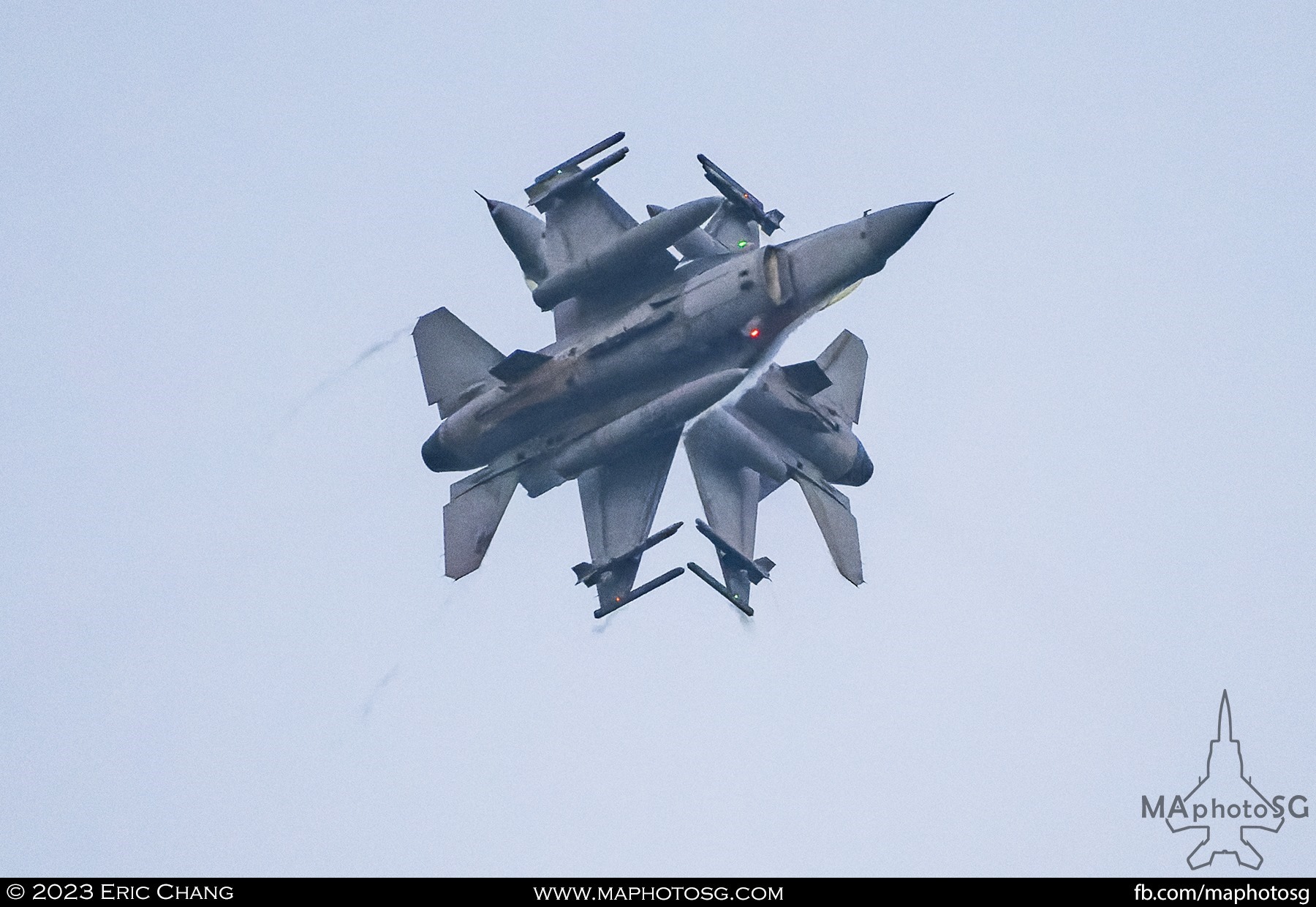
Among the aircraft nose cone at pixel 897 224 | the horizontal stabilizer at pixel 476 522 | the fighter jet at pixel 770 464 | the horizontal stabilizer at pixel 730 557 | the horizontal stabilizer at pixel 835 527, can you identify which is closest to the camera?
the aircraft nose cone at pixel 897 224

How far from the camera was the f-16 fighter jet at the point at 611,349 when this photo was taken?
42594 millimetres

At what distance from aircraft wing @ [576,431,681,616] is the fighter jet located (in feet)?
2.89

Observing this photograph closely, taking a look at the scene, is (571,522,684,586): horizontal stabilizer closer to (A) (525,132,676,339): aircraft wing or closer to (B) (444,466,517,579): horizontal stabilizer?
(B) (444,466,517,579): horizontal stabilizer

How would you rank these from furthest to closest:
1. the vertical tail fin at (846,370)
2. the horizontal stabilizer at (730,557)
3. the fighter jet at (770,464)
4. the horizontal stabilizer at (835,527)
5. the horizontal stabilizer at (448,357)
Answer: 1. the vertical tail fin at (846,370)
2. the horizontal stabilizer at (448,357)
3. the horizontal stabilizer at (835,527)
4. the fighter jet at (770,464)
5. the horizontal stabilizer at (730,557)

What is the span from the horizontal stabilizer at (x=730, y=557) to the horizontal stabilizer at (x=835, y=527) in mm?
2393

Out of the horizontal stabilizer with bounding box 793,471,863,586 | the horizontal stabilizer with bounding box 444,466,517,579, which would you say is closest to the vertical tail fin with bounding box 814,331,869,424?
the horizontal stabilizer with bounding box 793,471,863,586

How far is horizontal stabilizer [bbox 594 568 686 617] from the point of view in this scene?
42.7 m

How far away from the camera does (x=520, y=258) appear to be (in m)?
48.2

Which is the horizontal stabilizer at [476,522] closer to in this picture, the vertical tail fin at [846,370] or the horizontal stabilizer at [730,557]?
the horizontal stabilizer at [730,557]

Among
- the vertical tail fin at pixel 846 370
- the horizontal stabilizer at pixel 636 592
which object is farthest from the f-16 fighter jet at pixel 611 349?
the vertical tail fin at pixel 846 370
